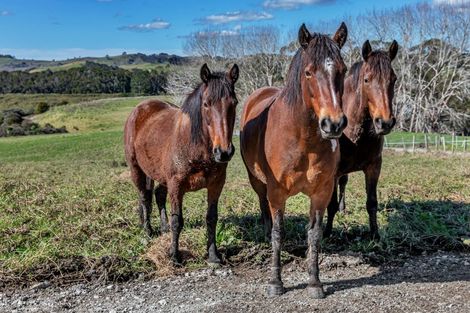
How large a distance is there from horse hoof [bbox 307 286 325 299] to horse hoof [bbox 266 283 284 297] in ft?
1.00

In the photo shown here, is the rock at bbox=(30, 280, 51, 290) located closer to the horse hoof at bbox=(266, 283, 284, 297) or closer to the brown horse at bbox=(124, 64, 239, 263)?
the brown horse at bbox=(124, 64, 239, 263)

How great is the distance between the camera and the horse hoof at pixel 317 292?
4.65 m

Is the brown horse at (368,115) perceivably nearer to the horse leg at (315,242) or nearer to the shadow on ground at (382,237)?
the shadow on ground at (382,237)

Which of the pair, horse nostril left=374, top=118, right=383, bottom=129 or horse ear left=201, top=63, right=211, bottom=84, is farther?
horse nostril left=374, top=118, right=383, bottom=129

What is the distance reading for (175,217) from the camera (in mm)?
5773

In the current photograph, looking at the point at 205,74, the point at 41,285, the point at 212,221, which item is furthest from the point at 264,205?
the point at 41,285

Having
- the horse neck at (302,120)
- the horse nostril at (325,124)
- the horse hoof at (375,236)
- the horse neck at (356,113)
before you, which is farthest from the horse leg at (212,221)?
the horse nostril at (325,124)

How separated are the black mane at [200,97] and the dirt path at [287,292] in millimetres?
1703

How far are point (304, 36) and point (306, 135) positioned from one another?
0.92 m

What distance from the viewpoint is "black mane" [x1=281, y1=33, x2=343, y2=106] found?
13.1 ft

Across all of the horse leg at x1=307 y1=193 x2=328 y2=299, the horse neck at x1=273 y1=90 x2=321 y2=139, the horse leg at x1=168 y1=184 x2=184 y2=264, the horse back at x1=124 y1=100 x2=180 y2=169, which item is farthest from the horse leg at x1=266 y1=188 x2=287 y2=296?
the horse back at x1=124 y1=100 x2=180 y2=169

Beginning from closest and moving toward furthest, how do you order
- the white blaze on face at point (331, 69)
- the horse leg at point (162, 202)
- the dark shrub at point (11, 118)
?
the white blaze on face at point (331, 69) < the horse leg at point (162, 202) < the dark shrub at point (11, 118)

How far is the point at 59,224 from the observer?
711cm

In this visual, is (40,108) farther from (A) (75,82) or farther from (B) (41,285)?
(B) (41,285)
